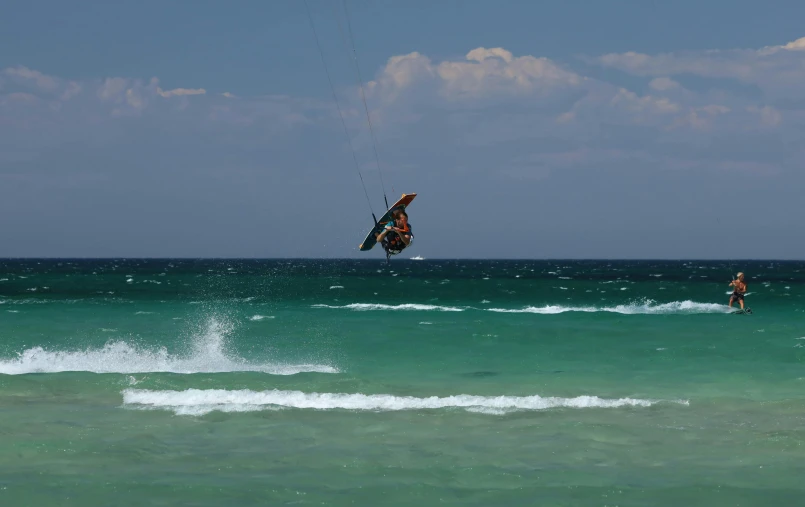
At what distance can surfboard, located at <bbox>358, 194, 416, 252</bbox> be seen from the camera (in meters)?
19.5

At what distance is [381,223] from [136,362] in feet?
38.8

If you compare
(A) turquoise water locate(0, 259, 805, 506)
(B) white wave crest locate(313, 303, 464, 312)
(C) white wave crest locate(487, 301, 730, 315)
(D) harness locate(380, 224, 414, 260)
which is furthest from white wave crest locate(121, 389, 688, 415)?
(B) white wave crest locate(313, 303, 464, 312)

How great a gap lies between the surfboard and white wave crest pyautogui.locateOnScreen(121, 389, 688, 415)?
3679 millimetres

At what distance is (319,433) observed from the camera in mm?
16844

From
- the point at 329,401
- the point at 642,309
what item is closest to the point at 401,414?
the point at 329,401

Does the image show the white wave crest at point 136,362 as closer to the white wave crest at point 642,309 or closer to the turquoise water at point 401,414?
the turquoise water at point 401,414

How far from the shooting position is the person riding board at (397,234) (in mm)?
19562

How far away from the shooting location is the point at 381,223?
1981 cm

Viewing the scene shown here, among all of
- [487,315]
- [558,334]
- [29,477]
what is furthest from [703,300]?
[29,477]

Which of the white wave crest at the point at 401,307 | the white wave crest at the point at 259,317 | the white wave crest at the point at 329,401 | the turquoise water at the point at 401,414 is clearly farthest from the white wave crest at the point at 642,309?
the white wave crest at the point at 329,401

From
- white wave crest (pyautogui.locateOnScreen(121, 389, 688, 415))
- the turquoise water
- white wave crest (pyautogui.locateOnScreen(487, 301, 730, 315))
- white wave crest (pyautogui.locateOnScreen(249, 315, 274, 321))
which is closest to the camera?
the turquoise water

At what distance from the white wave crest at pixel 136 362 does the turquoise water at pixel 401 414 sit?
136 mm

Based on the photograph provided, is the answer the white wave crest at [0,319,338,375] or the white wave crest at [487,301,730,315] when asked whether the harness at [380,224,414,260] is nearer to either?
the white wave crest at [0,319,338,375]

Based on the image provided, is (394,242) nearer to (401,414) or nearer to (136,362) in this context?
(401,414)
